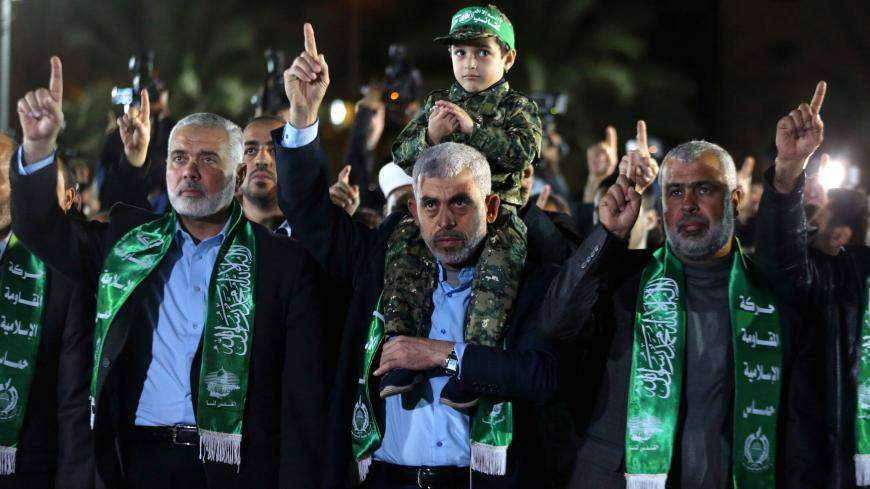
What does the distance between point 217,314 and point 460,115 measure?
1326 mm

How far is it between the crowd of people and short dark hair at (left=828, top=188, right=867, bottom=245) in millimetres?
1570

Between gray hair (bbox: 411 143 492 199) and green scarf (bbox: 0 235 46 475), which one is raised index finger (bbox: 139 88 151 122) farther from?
gray hair (bbox: 411 143 492 199)

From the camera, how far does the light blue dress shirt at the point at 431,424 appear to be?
4.68 m

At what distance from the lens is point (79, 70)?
27.2m

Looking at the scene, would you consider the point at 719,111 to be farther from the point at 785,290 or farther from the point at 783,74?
the point at 785,290

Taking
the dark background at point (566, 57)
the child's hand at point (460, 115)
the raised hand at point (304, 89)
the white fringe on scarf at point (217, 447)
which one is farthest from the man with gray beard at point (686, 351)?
the dark background at point (566, 57)

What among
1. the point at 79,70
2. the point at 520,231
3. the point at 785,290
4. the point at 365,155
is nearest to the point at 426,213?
the point at 520,231

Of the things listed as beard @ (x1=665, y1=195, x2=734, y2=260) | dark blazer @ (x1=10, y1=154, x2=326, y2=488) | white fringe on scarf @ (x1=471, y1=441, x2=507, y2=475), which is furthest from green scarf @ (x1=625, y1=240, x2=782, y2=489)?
dark blazer @ (x1=10, y1=154, x2=326, y2=488)

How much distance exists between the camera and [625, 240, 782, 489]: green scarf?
461 cm

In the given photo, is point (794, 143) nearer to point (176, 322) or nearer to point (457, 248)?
point (457, 248)

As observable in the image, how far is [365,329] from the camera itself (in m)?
4.97

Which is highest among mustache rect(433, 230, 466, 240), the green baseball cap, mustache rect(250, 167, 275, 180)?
the green baseball cap

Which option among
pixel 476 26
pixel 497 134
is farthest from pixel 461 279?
pixel 476 26

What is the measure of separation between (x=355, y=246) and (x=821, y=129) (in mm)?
2043
